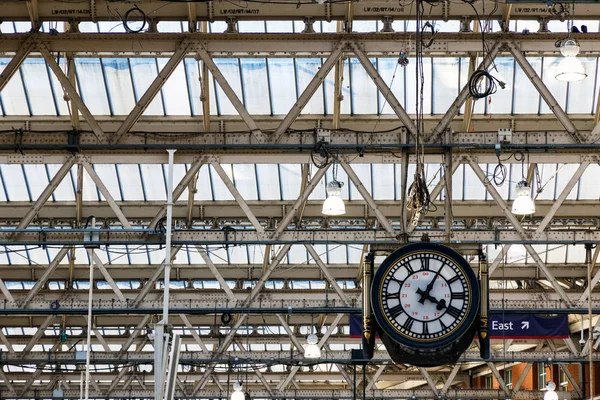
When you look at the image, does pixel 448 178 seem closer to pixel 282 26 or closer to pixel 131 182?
pixel 282 26

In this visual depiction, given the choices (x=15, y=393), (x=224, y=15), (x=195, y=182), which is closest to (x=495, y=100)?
(x=195, y=182)

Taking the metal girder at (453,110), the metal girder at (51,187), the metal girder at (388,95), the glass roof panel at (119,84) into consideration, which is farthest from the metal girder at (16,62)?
the glass roof panel at (119,84)

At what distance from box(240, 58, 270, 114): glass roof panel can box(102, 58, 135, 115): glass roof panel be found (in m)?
2.89

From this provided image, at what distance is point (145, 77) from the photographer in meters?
27.5

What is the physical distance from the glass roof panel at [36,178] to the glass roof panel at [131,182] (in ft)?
7.45

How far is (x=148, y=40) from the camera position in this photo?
19.2 m

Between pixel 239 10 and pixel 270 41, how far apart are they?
29.4 inches

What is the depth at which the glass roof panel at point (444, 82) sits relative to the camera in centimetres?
2673

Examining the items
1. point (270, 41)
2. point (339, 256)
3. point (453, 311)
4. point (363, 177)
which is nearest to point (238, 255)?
point (339, 256)

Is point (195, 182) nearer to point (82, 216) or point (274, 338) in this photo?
point (82, 216)

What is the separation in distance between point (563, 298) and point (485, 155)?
15.6 ft

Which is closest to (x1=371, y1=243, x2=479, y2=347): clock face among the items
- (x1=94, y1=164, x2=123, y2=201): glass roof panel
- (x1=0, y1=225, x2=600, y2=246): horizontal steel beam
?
(x1=0, y1=225, x2=600, y2=246): horizontal steel beam

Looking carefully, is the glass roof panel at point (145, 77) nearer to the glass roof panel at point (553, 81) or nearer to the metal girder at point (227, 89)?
the metal girder at point (227, 89)

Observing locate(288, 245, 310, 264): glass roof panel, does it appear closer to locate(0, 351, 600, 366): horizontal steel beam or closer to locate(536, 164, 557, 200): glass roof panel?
locate(0, 351, 600, 366): horizontal steel beam
